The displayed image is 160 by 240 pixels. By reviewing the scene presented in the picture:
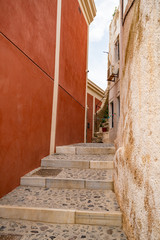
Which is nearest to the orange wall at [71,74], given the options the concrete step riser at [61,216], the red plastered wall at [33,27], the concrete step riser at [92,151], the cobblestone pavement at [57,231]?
the concrete step riser at [92,151]

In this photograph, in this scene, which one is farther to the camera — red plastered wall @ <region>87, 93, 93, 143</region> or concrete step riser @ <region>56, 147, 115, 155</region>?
red plastered wall @ <region>87, 93, 93, 143</region>

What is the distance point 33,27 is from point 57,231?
421 centimetres

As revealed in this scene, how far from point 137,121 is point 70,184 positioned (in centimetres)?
208

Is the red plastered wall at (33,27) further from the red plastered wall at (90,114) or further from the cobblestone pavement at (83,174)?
the red plastered wall at (90,114)

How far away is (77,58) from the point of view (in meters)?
8.55

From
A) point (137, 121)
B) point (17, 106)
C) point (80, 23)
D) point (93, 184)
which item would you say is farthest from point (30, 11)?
point (80, 23)

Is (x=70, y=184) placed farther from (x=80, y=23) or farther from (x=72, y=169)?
(x=80, y=23)

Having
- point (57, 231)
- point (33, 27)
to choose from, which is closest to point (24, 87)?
point (33, 27)

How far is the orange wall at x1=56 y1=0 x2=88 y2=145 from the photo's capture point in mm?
6367

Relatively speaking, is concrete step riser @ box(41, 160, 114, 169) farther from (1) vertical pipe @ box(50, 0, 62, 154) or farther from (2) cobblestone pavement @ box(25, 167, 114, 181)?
(1) vertical pipe @ box(50, 0, 62, 154)

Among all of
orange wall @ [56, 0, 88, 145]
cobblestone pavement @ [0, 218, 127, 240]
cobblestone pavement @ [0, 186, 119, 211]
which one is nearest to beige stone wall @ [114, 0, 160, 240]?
cobblestone pavement @ [0, 218, 127, 240]

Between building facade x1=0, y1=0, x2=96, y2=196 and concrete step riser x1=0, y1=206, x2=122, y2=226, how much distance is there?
0.57 meters

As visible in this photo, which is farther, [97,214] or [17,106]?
[17,106]

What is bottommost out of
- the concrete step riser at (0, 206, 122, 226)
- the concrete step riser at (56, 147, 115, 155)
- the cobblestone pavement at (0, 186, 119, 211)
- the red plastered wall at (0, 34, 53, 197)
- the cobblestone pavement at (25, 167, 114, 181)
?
the concrete step riser at (0, 206, 122, 226)
